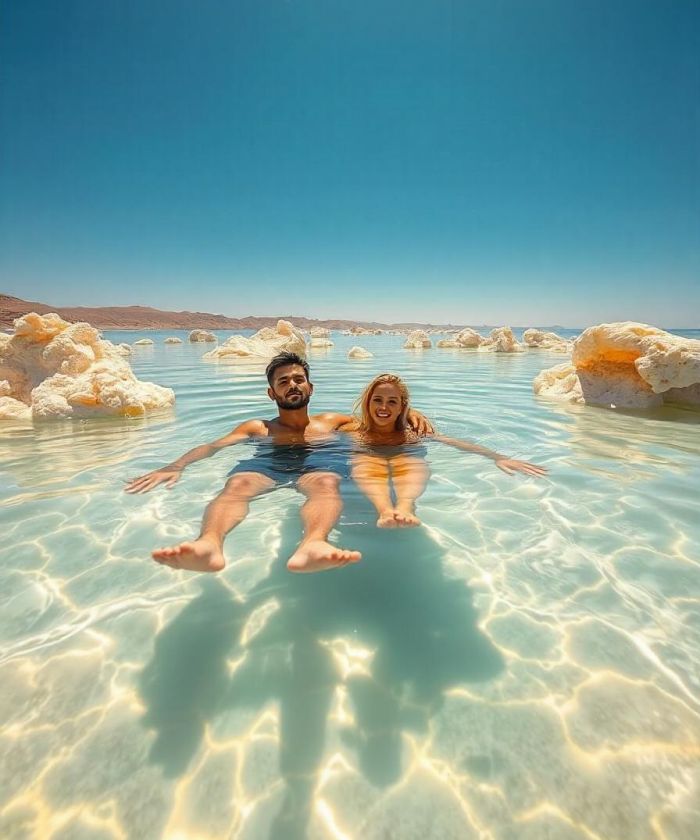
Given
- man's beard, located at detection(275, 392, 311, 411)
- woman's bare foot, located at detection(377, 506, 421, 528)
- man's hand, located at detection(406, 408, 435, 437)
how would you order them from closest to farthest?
woman's bare foot, located at detection(377, 506, 421, 528) → man's beard, located at detection(275, 392, 311, 411) → man's hand, located at detection(406, 408, 435, 437)

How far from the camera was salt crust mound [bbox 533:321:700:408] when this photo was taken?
591cm

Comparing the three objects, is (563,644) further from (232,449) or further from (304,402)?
(232,449)

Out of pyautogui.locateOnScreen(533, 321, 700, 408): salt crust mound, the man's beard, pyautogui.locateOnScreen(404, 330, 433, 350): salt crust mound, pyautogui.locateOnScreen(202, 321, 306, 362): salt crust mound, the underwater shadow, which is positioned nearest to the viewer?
the underwater shadow

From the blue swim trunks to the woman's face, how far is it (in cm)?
46

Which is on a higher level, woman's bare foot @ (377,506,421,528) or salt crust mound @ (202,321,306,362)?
woman's bare foot @ (377,506,421,528)

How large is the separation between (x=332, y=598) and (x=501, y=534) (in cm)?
132

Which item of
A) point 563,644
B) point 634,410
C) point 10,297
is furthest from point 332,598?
point 10,297

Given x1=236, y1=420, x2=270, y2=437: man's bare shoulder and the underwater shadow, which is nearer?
the underwater shadow

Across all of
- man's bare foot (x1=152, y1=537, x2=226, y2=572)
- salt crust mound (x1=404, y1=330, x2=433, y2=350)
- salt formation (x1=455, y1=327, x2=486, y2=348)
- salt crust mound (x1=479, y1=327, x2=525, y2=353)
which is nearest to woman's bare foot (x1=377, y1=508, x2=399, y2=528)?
man's bare foot (x1=152, y1=537, x2=226, y2=572)

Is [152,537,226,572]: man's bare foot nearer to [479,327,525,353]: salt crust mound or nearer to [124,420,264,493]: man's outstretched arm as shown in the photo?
[124,420,264,493]: man's outstretched arm

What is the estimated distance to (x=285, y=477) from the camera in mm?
3305

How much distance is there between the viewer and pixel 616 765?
1.35 metres

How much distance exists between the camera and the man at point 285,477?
5.89 ft

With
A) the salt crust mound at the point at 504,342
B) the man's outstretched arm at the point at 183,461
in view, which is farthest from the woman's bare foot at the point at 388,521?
the salt crust mound at the point at 504,342
